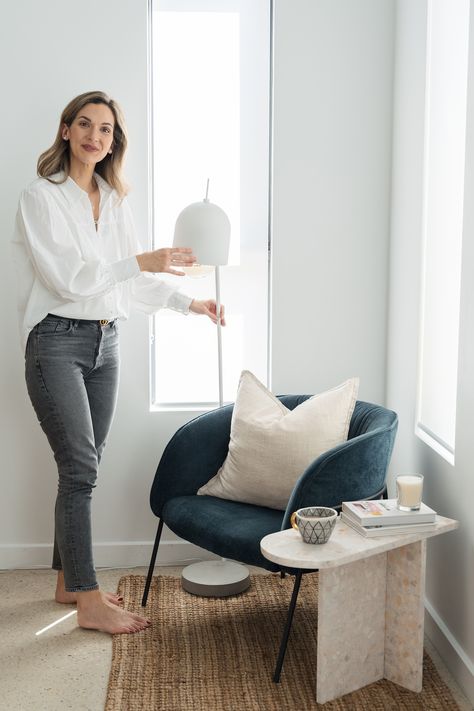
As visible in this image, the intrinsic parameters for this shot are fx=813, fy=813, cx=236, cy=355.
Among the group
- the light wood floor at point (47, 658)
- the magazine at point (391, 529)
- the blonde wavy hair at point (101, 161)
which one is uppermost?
the blonde wavy hair at point (101, 161)

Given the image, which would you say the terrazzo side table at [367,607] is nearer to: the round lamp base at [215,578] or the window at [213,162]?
the round lamp base at [215,578]

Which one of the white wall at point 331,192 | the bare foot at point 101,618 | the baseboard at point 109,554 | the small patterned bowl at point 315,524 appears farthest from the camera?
the baseboard at point 109,554

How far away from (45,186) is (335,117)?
1.17 metres

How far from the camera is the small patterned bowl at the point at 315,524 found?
205cm

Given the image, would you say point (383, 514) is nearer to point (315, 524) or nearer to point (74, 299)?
point (315, 524)

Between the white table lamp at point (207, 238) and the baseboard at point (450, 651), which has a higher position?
the white table lamp at point (207, 238)

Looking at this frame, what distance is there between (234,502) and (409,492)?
2.28 feet

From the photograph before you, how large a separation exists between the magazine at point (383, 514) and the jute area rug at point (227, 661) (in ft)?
1.58

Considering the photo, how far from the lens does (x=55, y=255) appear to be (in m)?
2.46

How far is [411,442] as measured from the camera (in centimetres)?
282

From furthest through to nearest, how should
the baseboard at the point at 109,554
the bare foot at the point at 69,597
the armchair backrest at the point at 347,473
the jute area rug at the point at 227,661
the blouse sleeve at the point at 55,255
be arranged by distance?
the baseboard at the point at 109,554
the bare foot at the point at 69,597
the blouse sleeve at the point at 55,255
the armchair backrest at the point at 347,473
the jute area rug at the point at 227,661

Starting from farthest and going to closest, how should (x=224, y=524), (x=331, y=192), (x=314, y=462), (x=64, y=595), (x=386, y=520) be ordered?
(x=331, y=192) → (x=64, y=595) → (x=224, y=524) → (x=314, y=462) → (x=386, y=520)

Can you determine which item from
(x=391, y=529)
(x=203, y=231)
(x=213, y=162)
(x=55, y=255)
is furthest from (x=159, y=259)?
(x=391, y=529)

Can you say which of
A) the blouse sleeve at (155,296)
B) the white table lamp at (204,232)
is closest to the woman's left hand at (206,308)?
the blouse sleeve at (155,296)
